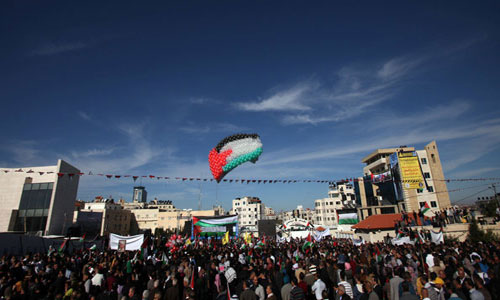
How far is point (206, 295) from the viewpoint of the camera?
1023 cm

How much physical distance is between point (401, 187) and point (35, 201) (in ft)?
202

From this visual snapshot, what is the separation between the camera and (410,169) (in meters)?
47.4


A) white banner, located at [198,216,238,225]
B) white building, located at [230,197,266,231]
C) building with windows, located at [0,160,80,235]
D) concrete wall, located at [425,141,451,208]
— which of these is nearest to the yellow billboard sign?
concrete wall, located at [425,141,451,208]

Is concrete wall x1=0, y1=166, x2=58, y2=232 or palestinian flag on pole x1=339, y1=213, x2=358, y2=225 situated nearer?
concrete wall x1=0, y1=166, x2=58, y2=232

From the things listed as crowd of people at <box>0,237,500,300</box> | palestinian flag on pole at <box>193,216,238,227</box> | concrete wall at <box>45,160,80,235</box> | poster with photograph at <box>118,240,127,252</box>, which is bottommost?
crowd of people at <box>0,237,500,300</box>

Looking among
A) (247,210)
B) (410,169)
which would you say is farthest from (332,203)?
(410,169)

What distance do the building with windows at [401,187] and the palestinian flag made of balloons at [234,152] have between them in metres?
30.4

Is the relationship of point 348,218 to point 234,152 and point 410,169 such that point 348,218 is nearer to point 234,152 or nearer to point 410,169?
point 410,169

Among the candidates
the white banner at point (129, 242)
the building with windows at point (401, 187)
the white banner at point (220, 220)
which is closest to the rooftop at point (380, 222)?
the building with windows at point (401, 187)

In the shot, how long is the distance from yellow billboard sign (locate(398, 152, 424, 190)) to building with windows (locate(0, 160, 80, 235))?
55370 millimetres

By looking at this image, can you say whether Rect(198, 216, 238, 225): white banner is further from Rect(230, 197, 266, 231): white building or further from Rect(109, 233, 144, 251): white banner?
Rect(230, 197, 266, 231): white building

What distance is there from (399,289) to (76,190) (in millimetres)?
50748

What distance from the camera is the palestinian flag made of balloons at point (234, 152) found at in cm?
2025

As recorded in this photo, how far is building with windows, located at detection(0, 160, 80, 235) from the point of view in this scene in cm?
3788
